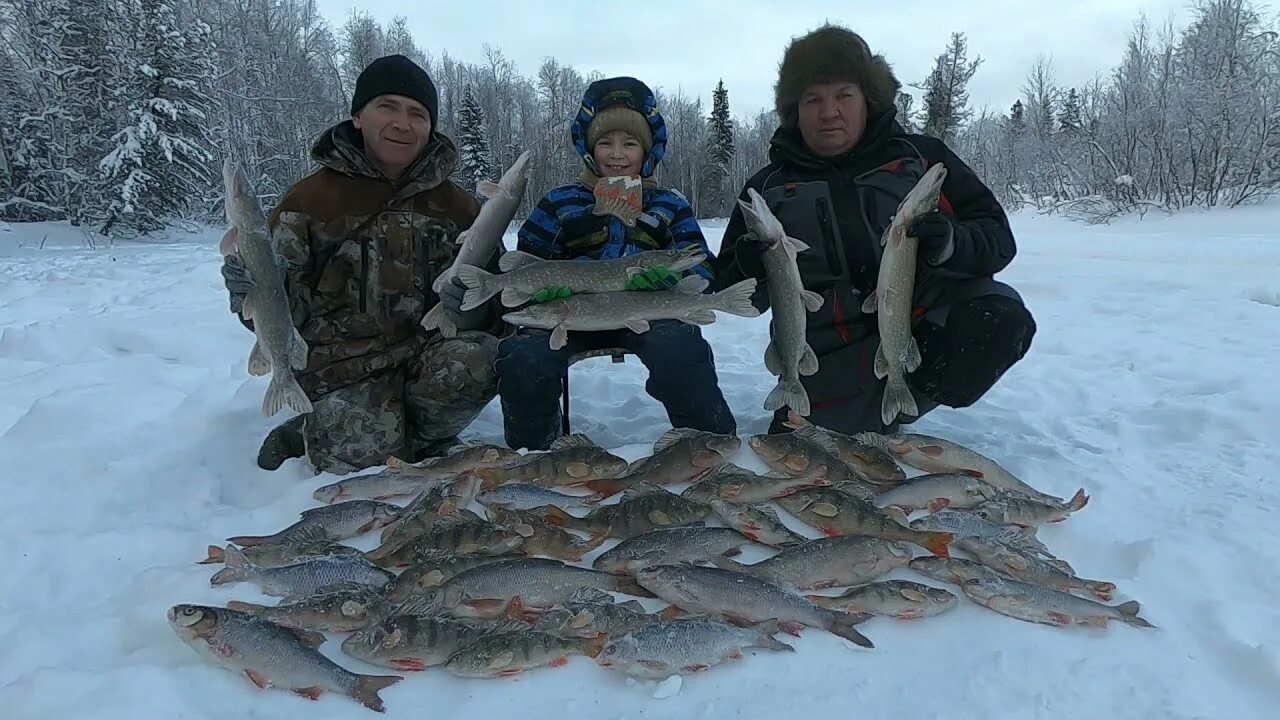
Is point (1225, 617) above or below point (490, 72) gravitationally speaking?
below

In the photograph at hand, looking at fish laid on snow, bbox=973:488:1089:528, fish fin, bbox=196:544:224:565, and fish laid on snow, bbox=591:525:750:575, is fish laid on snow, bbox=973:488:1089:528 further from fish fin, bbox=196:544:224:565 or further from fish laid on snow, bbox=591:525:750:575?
fish fin, bbox=196:544:224:565

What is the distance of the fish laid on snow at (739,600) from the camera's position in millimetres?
Result: 2227

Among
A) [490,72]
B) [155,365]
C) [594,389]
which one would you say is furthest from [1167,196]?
[490,72]

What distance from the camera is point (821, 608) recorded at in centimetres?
226

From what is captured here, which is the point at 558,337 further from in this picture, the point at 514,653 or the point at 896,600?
the point at 896,600

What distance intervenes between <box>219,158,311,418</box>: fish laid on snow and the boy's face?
5.73 ft

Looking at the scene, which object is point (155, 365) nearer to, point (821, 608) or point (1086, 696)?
point (821, 608)

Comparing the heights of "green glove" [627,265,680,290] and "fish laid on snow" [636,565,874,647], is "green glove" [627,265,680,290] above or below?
above

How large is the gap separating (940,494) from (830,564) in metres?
0.86

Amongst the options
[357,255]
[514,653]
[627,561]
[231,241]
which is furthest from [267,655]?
[357,255]

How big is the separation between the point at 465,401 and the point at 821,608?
232 centimetres

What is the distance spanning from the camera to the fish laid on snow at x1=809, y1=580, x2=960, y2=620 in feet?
7.45

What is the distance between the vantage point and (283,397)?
3.34m

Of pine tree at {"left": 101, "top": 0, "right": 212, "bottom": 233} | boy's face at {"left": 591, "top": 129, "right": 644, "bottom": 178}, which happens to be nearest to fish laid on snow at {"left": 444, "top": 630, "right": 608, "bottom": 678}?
boy's face at {"left": 591, "top": 129, "right": 644, "bottom": 178}
